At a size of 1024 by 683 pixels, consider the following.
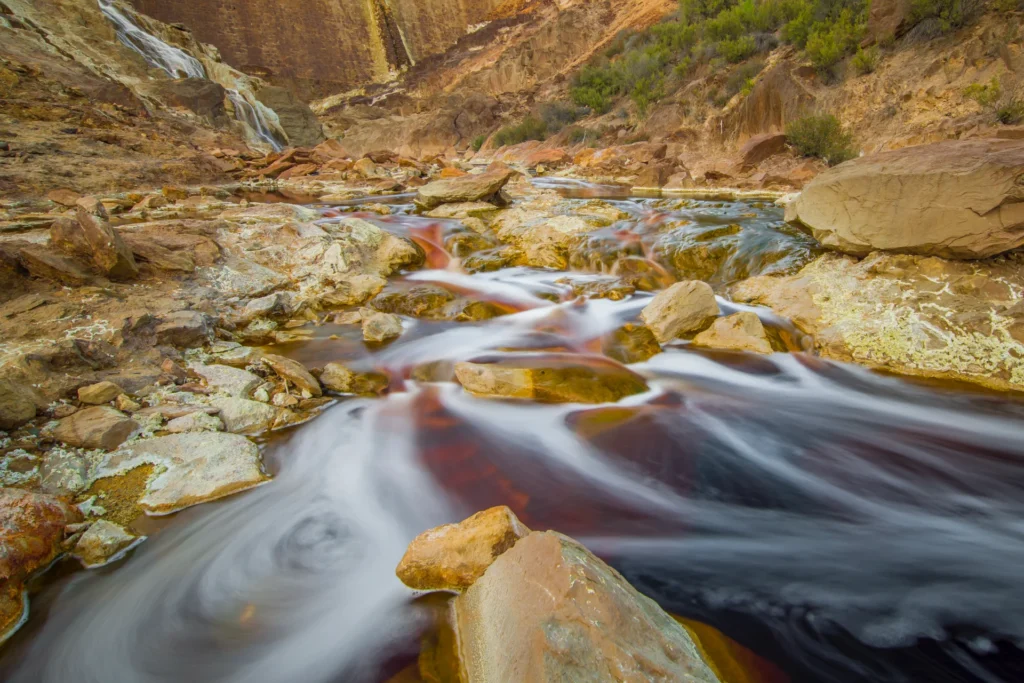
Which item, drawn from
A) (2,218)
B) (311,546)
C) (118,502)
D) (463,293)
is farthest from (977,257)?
(2,218)

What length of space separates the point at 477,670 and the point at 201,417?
7.01ft

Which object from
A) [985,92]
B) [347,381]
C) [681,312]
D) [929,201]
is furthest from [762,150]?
[347,381]

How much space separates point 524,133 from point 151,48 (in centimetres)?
1462

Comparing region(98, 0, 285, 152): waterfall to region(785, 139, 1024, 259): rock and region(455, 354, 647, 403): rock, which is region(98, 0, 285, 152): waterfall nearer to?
region(455, 354, 647, 403): rock

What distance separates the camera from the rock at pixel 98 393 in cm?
266

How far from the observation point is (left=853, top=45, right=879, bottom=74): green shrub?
11109mm

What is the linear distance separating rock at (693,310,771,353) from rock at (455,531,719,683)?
9.26 ft

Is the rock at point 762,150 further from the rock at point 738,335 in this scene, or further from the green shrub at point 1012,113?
the rock at point 738,335

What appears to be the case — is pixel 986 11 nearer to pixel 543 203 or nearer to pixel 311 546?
pixel 543 203

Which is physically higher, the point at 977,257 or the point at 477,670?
the point at 977,257

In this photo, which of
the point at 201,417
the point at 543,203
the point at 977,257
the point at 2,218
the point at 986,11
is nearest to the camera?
the point at 201,417

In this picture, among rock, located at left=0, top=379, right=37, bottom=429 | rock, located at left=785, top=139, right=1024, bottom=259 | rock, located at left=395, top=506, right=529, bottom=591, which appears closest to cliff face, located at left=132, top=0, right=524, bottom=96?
rock, located at left=0, top=379, right=37, bottom=429

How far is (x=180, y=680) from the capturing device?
1.46 m

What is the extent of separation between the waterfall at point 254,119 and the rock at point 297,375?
1821 cm
